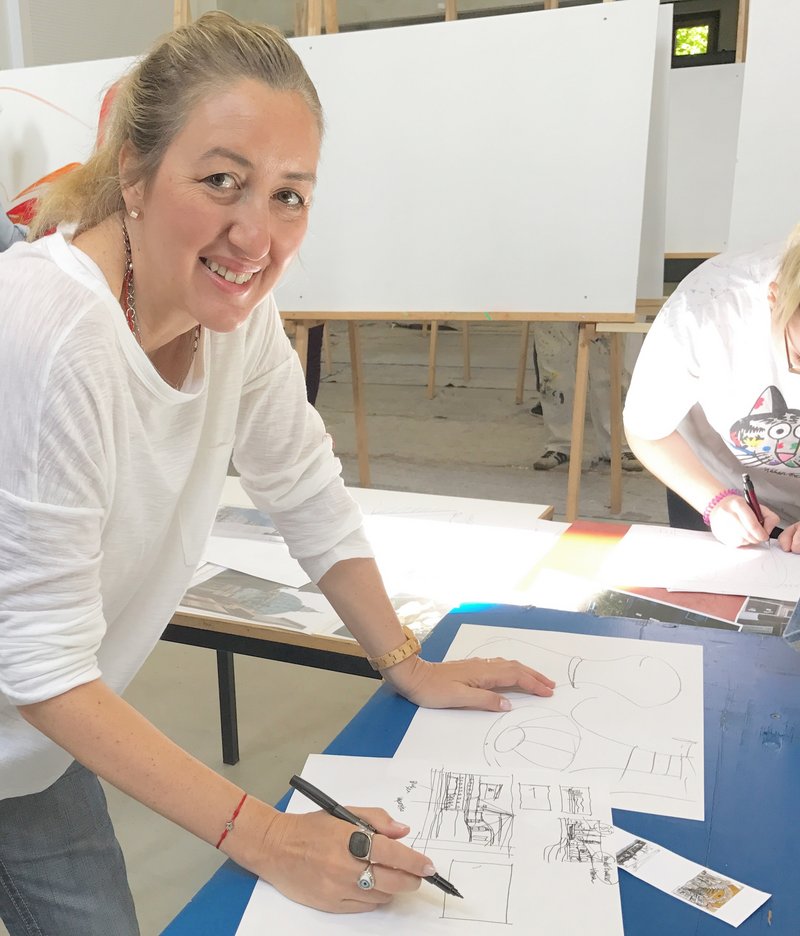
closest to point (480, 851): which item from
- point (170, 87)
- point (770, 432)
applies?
point (170, 87)

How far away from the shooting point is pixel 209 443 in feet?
3.25

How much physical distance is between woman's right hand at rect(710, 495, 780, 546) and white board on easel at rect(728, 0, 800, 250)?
1403mm

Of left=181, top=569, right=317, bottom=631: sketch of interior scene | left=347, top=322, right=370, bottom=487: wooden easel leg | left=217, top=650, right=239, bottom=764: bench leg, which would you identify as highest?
left=181, top=569, right=317, bottom=631: sketch of interior scene

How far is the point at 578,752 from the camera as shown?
0.92m

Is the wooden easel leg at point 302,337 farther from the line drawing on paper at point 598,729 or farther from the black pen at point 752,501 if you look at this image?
the line drawing on paper at point 598,729

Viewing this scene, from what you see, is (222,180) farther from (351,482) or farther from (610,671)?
(351,482)

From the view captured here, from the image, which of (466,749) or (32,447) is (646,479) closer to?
(466,749)

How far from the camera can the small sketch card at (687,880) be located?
71 centimetres

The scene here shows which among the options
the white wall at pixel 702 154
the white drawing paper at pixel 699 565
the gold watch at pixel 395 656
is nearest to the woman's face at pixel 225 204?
the gold watch at pixel 395 656

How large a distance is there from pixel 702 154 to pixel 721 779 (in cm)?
410

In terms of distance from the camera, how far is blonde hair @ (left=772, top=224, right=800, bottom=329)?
1390mm

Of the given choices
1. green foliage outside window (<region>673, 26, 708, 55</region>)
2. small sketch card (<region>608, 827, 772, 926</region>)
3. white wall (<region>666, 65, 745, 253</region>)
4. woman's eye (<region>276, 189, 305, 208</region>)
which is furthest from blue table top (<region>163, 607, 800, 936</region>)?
green foliage outside window (<region>673, 26, 708, 55</region>)

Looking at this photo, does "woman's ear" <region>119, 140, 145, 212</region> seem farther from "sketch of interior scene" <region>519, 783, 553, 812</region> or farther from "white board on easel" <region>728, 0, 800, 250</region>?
"white board on easel" <region>728, 0, 800, 250</region>

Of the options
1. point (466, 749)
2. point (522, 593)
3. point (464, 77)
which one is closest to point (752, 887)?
point (466, 749)
